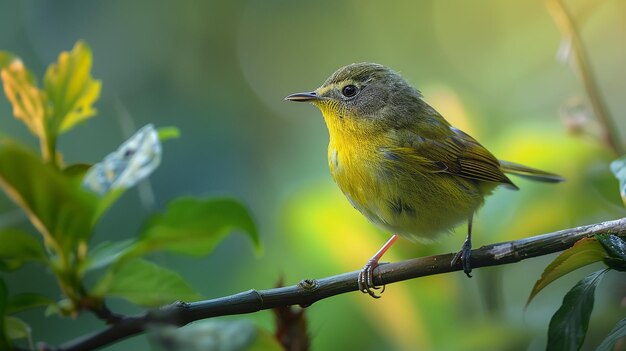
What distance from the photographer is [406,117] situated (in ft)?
10.6

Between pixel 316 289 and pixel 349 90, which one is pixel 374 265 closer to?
pixel 316 289

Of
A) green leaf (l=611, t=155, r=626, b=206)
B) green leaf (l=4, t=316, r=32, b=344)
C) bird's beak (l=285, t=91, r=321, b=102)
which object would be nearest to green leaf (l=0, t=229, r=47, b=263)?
green leaf (l=4, t=316, r=32, b=344)

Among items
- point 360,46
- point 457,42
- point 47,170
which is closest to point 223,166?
point 360,46

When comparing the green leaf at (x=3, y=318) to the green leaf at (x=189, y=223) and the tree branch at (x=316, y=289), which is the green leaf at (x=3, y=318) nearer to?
the tree branch at (x=316, y=289)

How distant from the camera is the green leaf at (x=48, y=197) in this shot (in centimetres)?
105

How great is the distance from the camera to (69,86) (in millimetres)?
1329

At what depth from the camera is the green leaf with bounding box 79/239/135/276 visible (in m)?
1.25

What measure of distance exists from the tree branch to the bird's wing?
0.93 meters

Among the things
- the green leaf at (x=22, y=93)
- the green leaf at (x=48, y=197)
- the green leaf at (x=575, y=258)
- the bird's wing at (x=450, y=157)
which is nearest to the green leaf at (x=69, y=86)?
the green leaf at (x=22, y=93)

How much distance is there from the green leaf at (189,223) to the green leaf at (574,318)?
0.66 meters

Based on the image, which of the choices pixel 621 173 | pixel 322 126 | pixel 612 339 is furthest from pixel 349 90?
pixel 612 339

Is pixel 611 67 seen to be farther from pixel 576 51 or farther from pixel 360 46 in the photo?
pixel 576 51

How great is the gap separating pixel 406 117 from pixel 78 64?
211cm

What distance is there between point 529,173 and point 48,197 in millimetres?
2478
